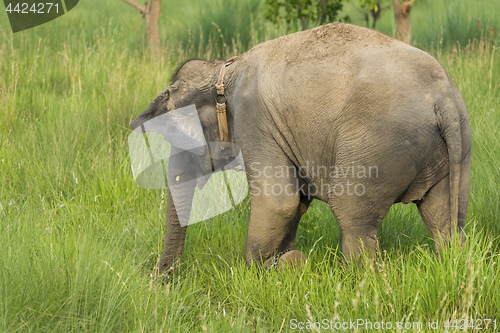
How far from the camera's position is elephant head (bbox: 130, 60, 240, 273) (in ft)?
11.9

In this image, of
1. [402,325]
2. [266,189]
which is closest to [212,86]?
[266,189]

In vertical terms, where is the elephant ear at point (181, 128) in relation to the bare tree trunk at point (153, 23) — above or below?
below

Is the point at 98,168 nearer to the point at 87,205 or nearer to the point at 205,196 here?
the point at 87,205

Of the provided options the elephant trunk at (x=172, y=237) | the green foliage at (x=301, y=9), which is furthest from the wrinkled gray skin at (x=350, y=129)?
the green foliage at (x=301, y=9)

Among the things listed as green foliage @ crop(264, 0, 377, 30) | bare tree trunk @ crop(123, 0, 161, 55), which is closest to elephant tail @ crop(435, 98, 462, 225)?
green foliage @ crop(264, 0, 377, 30)

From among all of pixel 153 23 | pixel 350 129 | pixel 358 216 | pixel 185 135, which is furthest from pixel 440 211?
pixel 153 23

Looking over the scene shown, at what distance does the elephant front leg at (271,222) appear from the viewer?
3164 mm

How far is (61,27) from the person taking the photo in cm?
972

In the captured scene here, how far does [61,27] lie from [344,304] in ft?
27.8

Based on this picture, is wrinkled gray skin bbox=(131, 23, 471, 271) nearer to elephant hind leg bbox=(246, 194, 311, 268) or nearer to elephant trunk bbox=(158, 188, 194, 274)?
elephant hind leg bbox=(246, 194, 311, 268)

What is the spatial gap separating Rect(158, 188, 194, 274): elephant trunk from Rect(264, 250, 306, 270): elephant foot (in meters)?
0.69

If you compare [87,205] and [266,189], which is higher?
[266,189]

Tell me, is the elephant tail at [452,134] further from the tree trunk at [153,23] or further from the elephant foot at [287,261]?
the tree trunk at [153,23]

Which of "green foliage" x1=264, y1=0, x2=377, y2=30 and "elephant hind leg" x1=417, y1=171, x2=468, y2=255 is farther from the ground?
"green foliage" x1=264, y1=0, x2=377, y2=30
